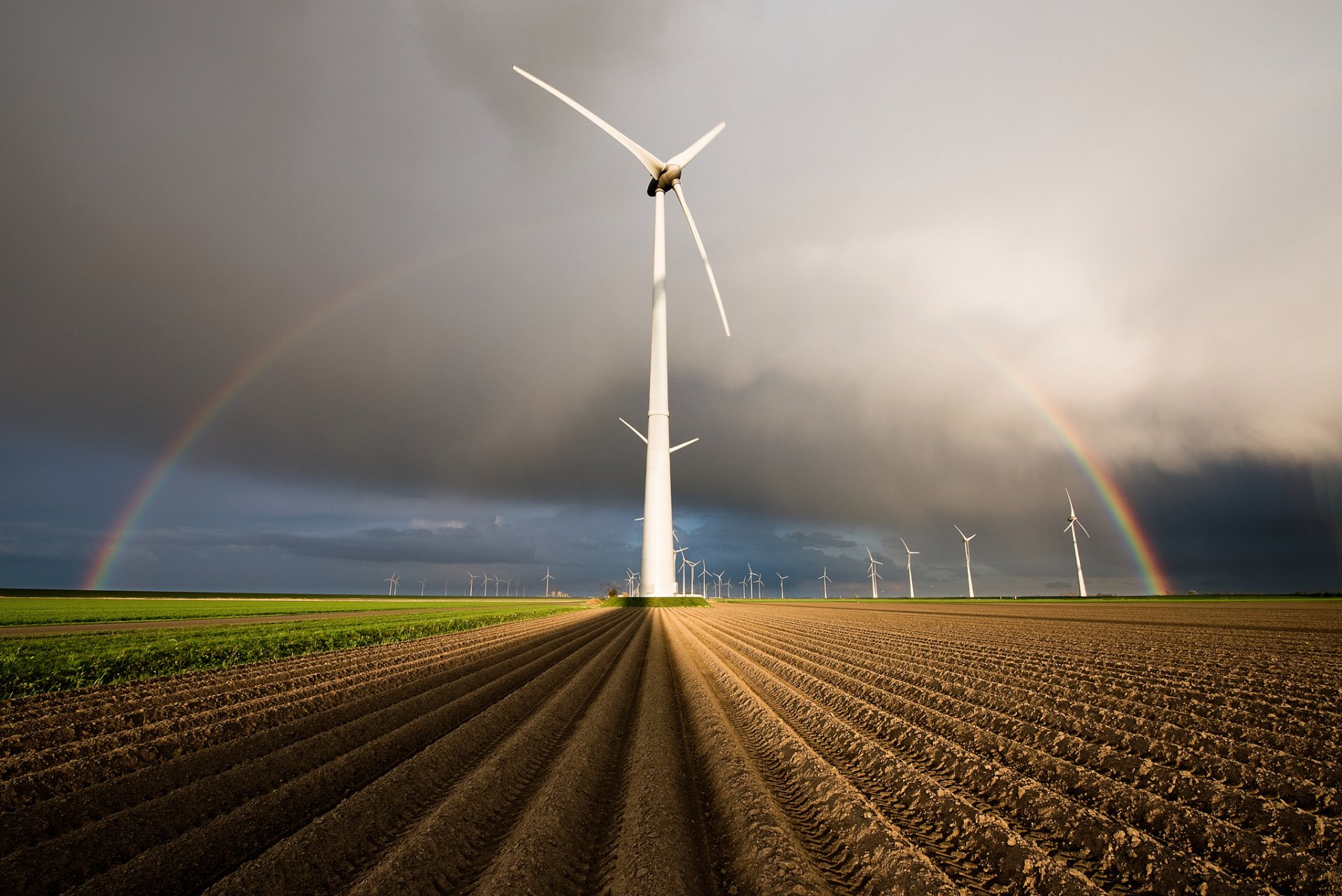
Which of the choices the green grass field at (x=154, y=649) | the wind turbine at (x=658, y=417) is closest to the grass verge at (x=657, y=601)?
the wind turbine at (x=658, y=417)

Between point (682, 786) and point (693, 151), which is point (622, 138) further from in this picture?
point (682, 786)

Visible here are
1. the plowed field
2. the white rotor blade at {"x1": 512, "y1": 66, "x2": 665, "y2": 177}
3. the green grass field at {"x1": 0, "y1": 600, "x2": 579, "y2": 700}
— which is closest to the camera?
the plowed field

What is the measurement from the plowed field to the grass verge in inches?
1984

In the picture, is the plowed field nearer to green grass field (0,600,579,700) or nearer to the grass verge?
green grass field (0,600,579,700)

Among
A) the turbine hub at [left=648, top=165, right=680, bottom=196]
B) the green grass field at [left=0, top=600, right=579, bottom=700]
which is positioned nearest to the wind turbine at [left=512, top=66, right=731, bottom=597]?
the turbine hub at [left=648, top=165, right=680, bottom=196]

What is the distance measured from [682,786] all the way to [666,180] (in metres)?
58.9

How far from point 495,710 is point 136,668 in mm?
15500

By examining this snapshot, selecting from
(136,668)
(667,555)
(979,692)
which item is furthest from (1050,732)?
(667,555)

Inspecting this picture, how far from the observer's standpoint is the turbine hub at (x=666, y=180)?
56406mm

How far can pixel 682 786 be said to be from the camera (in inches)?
307

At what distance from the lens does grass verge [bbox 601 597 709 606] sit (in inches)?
2584

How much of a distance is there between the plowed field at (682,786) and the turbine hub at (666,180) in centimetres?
5230

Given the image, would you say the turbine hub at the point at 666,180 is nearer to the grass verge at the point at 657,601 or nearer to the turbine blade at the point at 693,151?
the turbine blade at the point at 693,151

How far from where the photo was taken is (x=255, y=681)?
1587 cm
